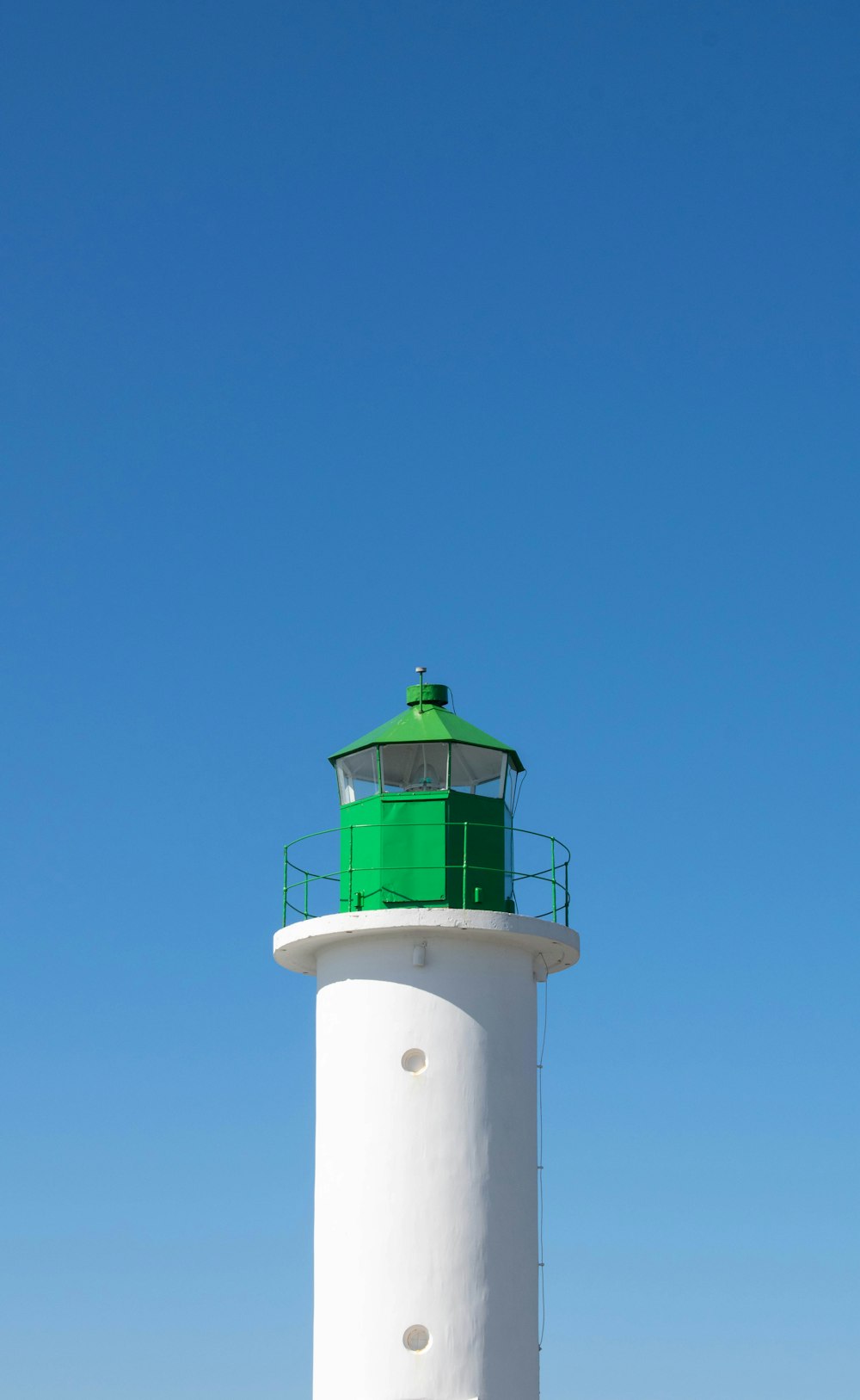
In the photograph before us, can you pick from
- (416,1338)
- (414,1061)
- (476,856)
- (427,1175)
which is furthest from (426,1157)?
(476,856)

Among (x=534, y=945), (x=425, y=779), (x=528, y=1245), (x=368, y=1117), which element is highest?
(x=425, y=779)

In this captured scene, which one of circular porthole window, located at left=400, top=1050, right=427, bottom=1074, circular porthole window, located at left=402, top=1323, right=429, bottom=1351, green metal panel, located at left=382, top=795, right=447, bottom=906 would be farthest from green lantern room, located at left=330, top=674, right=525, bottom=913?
circular porthole window, located at left=402, top=1323, right=429, bottom=1351

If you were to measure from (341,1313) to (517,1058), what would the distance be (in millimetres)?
3420

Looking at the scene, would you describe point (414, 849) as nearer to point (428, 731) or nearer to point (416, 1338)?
point (428, 731)

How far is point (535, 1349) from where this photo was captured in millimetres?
19516

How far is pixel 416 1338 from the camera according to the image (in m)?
18.8

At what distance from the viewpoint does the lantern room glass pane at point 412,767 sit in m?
20.8

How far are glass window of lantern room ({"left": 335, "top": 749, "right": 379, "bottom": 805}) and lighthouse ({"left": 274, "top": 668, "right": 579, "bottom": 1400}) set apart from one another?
0.09 ft

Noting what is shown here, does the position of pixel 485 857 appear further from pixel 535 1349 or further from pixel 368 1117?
pixel 535 1349

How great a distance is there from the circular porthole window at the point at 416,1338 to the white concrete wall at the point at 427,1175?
56mm

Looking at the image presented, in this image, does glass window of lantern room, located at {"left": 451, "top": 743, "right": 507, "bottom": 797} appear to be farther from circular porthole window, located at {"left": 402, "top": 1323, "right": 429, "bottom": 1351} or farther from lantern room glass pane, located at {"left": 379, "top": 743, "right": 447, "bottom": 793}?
circular porthole window, located at {"left": 402, "top": 1323, "right": 429, "bottom": 1351}

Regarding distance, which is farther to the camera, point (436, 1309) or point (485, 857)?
point (485, 857)

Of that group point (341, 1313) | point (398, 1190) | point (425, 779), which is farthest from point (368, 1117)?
point (425, 779)

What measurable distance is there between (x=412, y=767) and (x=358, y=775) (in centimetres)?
67
